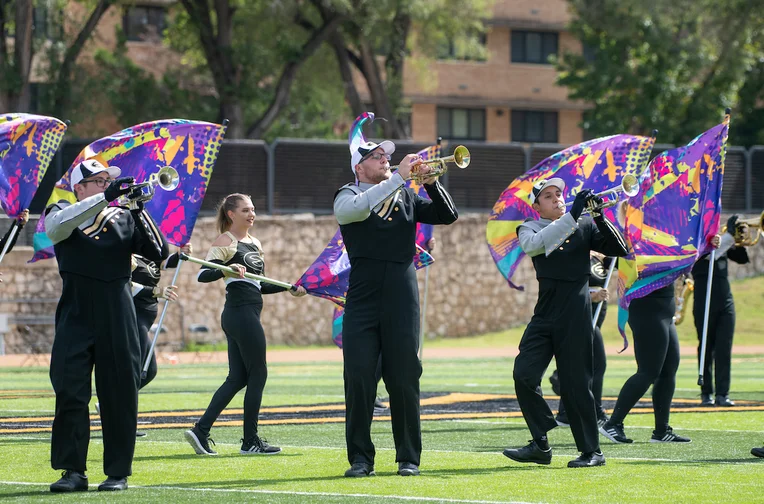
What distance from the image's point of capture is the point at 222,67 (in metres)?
34.5

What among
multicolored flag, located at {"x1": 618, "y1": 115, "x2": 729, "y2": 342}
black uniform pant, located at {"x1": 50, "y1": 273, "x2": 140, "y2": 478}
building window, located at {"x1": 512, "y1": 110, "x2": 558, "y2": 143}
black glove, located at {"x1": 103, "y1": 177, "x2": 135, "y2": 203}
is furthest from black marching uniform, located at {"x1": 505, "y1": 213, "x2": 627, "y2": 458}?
building window, located at {"x1": 512, "y1": 110, "x2": 558, "y2": 143}

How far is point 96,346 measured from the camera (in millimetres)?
8320

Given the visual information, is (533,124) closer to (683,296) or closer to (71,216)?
(683,296)

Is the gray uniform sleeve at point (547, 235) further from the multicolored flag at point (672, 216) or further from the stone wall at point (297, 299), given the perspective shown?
the stone wall at point (297, 299)

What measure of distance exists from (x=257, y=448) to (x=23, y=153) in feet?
15.9

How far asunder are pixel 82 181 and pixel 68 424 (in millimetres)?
1467

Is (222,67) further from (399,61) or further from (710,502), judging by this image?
(710,502)

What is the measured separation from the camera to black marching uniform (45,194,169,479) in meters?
8.28

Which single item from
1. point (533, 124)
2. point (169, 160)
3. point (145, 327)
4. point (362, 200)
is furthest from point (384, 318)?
point (533, 124)

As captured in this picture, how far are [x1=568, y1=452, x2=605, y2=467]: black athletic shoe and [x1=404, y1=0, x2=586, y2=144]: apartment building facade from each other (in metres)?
39.3

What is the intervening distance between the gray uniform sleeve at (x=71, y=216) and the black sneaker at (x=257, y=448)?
2736 millimetres

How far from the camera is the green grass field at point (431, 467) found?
26.1ft

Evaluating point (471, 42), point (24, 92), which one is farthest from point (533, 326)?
point (471, 42)

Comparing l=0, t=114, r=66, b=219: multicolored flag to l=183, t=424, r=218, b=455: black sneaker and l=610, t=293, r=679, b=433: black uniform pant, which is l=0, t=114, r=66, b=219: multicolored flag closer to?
l=183, t=424, r=218, b=455: black sneaker
